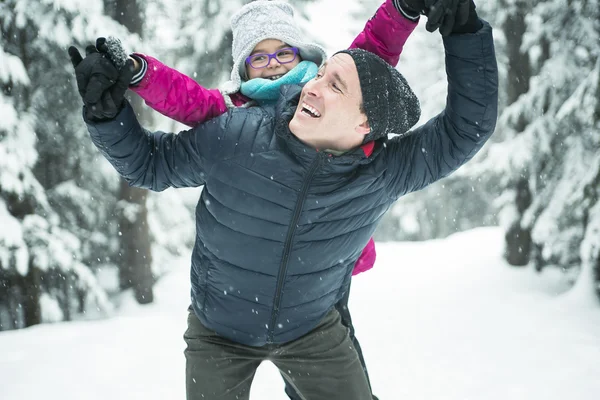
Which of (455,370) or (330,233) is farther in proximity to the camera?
(455,370)

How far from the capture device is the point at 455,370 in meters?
5.71

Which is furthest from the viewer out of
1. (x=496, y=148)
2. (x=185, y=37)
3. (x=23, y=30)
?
(x=185, y=37)

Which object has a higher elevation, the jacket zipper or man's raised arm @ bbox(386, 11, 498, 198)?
man's raised arm @ bbox(386, 11, 498, 198)

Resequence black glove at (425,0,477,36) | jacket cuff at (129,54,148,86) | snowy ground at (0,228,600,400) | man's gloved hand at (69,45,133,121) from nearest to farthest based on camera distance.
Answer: man's gloved hand at (69,45,133,121) < black glove at (425,0,477,36) < jacket cuff at (129,54,148,86) < snowy ground at (0,228,600,400)

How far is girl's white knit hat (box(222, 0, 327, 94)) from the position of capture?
10.2 feet

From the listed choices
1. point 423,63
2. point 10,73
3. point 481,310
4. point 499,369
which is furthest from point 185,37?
point 423,63

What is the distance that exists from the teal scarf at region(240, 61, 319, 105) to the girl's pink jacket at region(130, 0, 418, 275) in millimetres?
130

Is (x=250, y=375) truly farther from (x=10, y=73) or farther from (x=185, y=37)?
(x=185, y=37)

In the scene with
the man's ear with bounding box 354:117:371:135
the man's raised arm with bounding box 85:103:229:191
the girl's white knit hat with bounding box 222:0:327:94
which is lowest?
the man's raised arm with bounding box 85:103:229:191

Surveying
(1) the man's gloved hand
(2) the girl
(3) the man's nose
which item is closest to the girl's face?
(2) the girl

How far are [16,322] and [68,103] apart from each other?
3.85 m

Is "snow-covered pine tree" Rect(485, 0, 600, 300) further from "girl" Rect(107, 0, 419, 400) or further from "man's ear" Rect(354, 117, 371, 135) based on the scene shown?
"man's ear" Rect(354, 117, 371, 135)

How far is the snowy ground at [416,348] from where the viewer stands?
5.15 meters

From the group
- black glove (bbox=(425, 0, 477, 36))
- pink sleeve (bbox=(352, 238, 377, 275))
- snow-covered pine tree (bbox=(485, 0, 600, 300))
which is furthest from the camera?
snow-covered pine tree (bbox=(485, 0, 600, 300))
